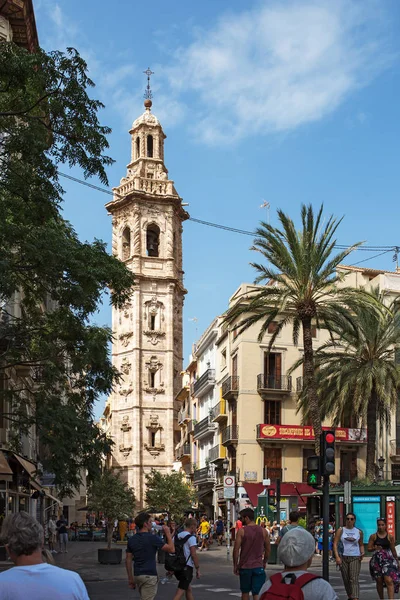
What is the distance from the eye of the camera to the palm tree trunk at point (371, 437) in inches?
1460

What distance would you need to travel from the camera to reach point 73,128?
15227mm

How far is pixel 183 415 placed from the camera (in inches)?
3164

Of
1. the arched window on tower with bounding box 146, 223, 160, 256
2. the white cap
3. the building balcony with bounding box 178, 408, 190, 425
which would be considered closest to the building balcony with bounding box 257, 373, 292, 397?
the building balcony with bounding box 178, 408, 190, 425

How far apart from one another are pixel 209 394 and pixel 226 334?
30.7 feet

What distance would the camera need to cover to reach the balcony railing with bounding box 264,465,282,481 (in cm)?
5106

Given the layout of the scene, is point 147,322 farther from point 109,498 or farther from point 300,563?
point 300,563

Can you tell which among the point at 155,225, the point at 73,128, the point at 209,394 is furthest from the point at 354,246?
the point at 155,225

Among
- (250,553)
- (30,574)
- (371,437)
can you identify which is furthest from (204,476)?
(30,574)

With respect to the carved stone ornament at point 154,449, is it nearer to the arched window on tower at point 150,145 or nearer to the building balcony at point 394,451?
the arched window on tower at point 150,145

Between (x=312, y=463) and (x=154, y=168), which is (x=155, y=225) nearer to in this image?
(x=154, y=168)

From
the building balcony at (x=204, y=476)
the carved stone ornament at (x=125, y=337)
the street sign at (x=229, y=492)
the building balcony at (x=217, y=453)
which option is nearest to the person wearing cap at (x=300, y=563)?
the street sign at (x=229, y=492)

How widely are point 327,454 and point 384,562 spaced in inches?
101

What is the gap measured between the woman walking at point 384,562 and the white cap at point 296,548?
8.96 meters

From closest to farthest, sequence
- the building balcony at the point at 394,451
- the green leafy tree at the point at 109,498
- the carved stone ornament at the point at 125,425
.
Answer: the green leafy tree at the point at 109,498
the building balcony at the point at 394,451
the carved stone ornament at the point at 125,425
